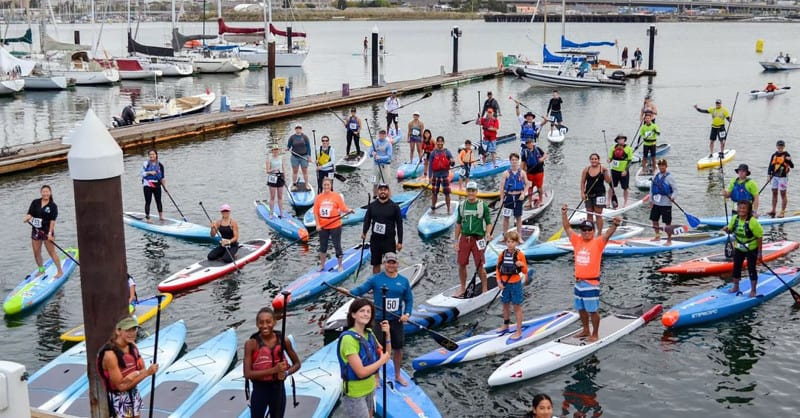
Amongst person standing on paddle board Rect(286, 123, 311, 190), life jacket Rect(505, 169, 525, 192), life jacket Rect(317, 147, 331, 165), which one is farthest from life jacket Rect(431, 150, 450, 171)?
person standing on paddle board Rect(286, 123, 311, 190)

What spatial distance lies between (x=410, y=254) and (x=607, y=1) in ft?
557

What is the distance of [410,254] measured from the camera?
57.9ft

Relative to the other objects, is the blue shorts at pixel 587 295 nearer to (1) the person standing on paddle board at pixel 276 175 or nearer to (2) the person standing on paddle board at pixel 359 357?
(2) the person standing on paddle board at pixel 359 357

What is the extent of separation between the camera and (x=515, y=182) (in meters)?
16.9

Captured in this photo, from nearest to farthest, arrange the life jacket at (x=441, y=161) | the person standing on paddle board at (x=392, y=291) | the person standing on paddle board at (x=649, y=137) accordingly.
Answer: the person standing on paddle board at (x=392, y=291) < the life jacket at (x=441, y=161) < the person standing on paddle board at (x=649, y=137)

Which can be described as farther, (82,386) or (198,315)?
(198,315)

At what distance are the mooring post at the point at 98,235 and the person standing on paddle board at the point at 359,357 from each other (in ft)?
8.74

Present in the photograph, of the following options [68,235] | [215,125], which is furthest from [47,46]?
[68,235]

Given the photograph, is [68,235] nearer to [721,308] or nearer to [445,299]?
[445,299]

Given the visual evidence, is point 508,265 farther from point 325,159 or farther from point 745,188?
point 325,159

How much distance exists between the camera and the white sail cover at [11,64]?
175 feet

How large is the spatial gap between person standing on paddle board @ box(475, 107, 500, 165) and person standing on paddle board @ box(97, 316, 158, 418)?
57.5 ft

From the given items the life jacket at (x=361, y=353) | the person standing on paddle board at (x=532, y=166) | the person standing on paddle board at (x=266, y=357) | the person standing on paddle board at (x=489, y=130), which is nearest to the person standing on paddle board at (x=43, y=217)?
the person standing on paddle board at (x=266, y=357)

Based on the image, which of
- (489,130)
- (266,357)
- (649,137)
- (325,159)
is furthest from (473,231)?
(489,130)
